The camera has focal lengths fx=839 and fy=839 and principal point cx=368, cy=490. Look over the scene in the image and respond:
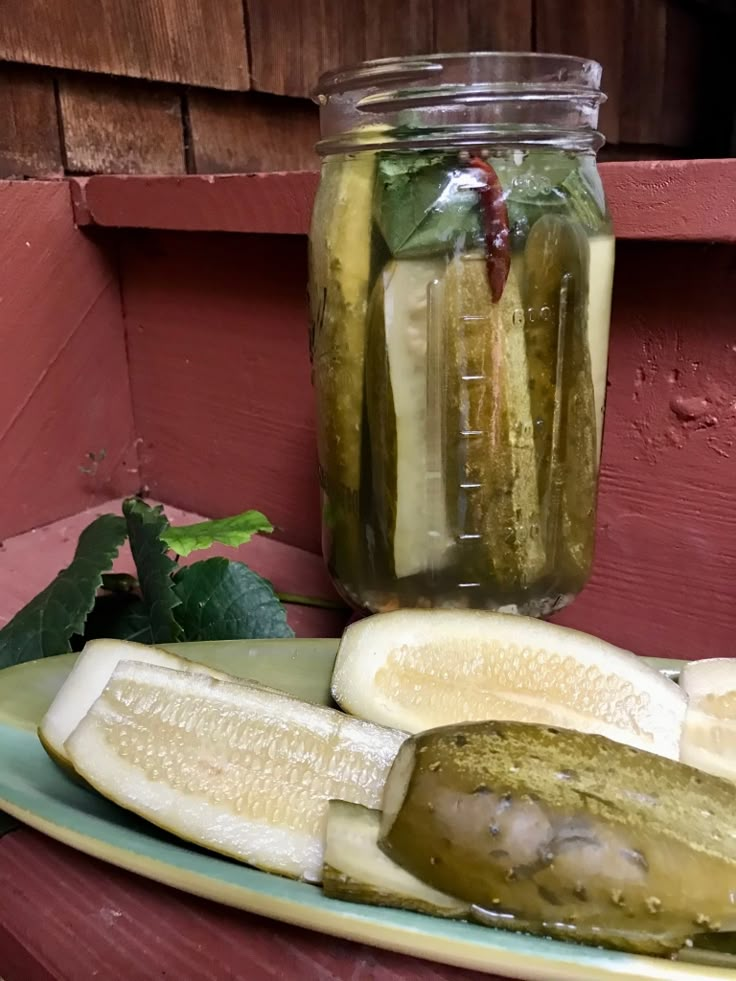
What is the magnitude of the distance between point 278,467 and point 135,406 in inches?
8.5

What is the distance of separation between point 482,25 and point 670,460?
0.86m

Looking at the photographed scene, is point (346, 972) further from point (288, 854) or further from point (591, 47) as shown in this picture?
point (591, 47)

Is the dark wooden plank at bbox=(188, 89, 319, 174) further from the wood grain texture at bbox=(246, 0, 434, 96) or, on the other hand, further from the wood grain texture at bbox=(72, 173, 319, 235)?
the wood grain texture at bbox=(72, 173, 319, 235)

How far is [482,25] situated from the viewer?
1.23 metres

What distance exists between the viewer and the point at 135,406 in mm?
985

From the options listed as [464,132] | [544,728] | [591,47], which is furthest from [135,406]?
[591,47]

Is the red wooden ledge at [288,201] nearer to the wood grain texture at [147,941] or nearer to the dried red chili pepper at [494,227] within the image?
the dried red chili pepper at [494,227]

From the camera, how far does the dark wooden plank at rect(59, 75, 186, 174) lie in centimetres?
84

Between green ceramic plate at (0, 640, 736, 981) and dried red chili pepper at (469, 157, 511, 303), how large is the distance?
337 millimetres

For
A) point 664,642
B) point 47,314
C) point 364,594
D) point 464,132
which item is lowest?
point 664,642

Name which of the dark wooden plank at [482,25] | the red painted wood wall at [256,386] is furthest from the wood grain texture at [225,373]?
the dark wooden plank at [482,25]

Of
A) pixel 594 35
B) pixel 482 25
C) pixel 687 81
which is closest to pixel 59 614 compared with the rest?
pixel 482 25

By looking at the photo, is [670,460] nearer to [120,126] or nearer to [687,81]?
[120,126]

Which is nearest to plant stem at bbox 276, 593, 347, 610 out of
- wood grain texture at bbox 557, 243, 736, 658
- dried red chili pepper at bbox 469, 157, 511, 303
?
wood grain texture at bbox 557, 243, 736, 658
